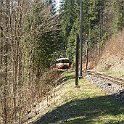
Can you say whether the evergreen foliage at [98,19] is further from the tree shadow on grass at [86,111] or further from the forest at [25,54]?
the tree shadow on grass at [86,111]

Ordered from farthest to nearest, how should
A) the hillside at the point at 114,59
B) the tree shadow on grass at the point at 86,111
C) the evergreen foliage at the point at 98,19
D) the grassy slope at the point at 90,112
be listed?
1. the evergreen foliage at the point at 98,19
2. the hillside at the point at 114,59
3. the tree shadow on grass at the point at 86,111
4. the grassy slope at the point at 90,112

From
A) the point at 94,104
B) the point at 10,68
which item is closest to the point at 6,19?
the point at 10,68

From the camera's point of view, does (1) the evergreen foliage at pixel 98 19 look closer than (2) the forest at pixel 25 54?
No

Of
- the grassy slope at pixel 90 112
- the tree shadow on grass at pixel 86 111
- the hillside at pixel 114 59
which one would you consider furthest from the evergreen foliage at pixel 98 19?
the tree shadow on grass at pixel 86 111

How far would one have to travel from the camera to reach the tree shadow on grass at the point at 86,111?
578 inches

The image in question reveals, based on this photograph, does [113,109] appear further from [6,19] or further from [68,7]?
[68,7]

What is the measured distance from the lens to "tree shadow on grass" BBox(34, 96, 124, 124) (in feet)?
48.1

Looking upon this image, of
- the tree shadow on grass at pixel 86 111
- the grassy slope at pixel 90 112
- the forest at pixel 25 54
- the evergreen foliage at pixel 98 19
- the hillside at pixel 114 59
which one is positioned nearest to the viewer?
the grassy slope at pixel 90 112

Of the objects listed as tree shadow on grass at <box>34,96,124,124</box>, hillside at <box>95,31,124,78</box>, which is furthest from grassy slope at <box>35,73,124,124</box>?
hillside at <box>95,31,124,78</box>

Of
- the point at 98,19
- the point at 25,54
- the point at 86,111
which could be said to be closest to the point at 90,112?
the point at 86,111

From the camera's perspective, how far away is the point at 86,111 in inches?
632

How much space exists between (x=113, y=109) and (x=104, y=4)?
258 ft

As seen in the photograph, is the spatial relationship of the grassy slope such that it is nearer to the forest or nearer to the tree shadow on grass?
the tree shadow on grass

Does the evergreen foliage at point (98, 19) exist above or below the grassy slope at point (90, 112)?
above
